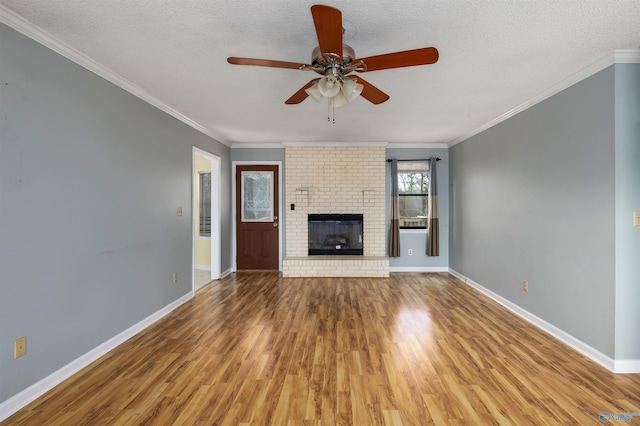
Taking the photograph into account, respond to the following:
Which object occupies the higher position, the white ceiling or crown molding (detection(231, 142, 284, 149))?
crown molding (detection(231, 142, 284, 149))

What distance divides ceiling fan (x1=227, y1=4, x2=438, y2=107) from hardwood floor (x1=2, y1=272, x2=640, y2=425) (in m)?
2.08

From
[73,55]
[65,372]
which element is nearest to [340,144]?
[73,55]

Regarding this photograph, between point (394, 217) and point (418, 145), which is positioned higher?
point (418, 145)

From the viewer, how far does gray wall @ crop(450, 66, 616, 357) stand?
2434mm

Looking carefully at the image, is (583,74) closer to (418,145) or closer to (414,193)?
(418,145)

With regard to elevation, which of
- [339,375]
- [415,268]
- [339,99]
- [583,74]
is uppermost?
[583,74]

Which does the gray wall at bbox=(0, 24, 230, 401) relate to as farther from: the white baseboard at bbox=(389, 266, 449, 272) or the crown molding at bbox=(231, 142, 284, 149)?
the white baseboard at bbox=(389, 266, 449, 272)

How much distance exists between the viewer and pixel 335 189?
5766 millimetres

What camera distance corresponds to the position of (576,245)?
2.72 metres

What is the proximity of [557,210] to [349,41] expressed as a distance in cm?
255

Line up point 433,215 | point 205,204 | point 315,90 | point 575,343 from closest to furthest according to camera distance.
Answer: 1. point 315,90
2. point 575,343
3. point 433,215
4. point 205,204

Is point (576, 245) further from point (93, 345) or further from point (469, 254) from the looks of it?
point (93, 345)

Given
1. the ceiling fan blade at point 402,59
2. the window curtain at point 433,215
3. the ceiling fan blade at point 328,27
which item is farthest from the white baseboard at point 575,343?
the ceiling fan blade at point 328,27

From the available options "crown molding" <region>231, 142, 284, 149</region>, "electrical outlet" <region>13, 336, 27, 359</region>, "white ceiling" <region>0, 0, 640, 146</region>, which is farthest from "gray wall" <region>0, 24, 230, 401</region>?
"crown molding" <region>231, 142, 284, 149</region>
